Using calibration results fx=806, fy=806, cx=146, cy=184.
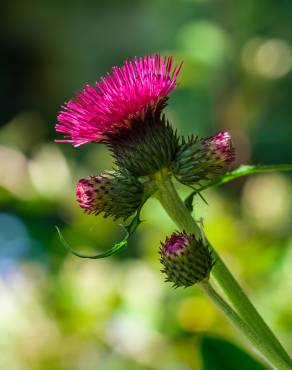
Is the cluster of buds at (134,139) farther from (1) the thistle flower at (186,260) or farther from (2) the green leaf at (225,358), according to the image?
(2) the green leaf at (225,358)

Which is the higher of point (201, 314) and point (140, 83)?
point (140, 83)

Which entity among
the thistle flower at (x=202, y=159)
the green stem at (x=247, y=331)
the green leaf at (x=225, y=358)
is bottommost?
the green leaf at (x=225, y=358)

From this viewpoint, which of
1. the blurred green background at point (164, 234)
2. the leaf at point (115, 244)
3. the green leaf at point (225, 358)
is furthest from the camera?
the blurred green background at point (164, 234)

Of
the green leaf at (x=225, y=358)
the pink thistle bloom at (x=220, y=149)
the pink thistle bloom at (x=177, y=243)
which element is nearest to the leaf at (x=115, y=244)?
the pink thistle bloom at (x=177, y=243)

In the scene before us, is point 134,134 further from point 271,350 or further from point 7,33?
point 7,33

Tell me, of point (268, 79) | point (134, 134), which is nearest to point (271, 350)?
point (134, 134)

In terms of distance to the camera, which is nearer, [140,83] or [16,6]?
[140,83]

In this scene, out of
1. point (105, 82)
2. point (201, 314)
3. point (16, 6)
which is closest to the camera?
point (105, 82)
